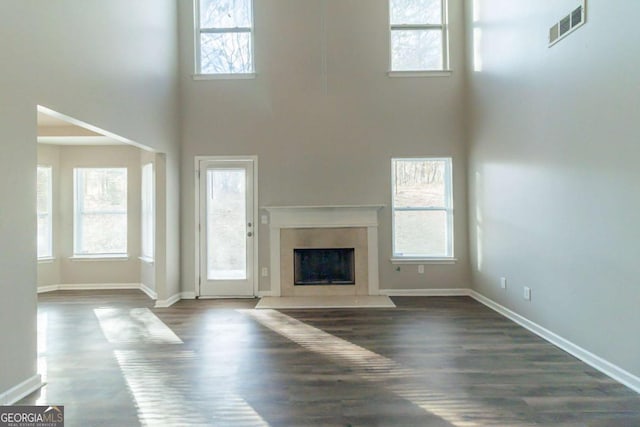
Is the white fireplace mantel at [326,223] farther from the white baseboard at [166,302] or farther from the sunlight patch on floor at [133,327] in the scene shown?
the sunlight patch on floor at [133,327]

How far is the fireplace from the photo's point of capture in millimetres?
5141

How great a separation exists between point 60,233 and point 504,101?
6800 millimetres

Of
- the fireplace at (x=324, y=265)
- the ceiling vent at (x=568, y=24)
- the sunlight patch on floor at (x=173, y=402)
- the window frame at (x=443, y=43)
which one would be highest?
the window frame at (x=443, y=43)

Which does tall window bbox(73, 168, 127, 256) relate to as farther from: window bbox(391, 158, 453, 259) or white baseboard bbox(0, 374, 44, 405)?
window bbox(391, 158, 453, 259)

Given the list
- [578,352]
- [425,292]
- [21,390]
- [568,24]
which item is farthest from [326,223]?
[21,390]

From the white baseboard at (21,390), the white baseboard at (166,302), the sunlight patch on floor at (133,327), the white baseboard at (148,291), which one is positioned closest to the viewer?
the white baseboard at (21,390)

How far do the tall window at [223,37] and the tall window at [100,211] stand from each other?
231cm

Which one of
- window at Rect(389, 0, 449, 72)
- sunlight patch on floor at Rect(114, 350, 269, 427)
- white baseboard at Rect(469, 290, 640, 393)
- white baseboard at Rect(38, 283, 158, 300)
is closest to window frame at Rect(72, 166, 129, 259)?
white baseboard at Rect(38, 283, 158, 300)

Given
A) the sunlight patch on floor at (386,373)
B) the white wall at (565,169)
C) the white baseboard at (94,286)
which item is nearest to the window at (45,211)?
the white baseboard at (94,286)

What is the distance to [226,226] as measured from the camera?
5.11 metres

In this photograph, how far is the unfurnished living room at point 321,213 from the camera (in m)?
2.32

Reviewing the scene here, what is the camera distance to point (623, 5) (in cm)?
241

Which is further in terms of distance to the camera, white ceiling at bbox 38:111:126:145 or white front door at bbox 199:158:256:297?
white front door at bbox 199:158:256:297

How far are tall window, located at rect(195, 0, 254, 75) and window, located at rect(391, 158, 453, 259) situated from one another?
2.77 meters
